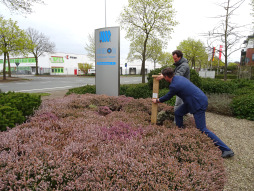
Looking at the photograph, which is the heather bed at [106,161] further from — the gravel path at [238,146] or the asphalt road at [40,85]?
the asphalt road at [40,85]

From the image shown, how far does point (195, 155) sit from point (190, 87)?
134 cm

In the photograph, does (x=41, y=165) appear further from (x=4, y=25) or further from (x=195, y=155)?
(x=4, y=25)

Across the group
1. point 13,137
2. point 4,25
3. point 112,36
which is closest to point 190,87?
point 13,137

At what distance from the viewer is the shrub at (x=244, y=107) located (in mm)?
5805

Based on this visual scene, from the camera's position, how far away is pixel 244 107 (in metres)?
5.88

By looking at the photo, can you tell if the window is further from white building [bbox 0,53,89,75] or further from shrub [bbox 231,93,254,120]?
shrub [bbox 231,93,254,120]

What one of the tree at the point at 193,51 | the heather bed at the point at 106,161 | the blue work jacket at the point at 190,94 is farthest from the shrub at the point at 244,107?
the tree at the point at 193,51

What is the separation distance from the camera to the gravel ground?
2699 millimetres

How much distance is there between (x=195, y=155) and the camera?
2193 millimetres

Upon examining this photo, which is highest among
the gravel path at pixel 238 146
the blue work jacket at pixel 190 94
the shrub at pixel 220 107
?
the blue work jacket at pixel 190 94

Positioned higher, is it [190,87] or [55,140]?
[190,87]

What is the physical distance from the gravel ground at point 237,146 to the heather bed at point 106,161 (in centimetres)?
83

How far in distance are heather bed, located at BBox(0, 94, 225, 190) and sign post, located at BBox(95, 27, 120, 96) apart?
4.86 m

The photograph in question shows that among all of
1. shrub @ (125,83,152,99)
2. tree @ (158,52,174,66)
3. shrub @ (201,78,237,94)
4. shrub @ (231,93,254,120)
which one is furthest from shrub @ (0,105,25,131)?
tree @ (158,52,174,66)
